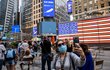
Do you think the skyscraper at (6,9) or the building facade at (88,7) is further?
the skyscraper at (6,9)

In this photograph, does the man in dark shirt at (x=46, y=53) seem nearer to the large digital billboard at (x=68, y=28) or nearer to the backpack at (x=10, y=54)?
the backpack at (x=10, y=54)

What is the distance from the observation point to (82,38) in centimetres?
4606

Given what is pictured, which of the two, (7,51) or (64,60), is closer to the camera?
(64,60)

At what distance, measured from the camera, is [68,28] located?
160 ft

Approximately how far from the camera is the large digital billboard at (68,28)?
4734 cm

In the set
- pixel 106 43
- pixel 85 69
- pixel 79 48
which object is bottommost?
pixel 106 43

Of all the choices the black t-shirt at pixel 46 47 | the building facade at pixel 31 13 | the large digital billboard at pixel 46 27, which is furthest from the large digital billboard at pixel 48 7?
the building facade at pixel 31 13

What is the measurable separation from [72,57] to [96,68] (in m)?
2.52

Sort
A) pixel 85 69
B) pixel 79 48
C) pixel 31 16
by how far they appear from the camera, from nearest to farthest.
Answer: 1. pixel 79 48
2. pixel 85 69
3. pixel 31 16

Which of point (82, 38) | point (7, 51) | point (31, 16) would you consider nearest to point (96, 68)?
point (7, 51)

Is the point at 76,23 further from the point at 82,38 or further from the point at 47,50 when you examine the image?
the point at 47,50

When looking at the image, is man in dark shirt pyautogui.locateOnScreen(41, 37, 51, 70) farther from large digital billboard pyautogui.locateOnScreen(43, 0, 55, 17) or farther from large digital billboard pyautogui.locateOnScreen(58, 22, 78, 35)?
large digital billboard pyautogui.locateOnScreen(43, 0, 55, 17)

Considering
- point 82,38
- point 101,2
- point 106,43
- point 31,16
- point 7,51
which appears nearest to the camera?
point 7,51

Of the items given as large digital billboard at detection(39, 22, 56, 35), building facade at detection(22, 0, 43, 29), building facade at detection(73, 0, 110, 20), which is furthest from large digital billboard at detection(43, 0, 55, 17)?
building facade at detection(22, 0, 43, 29)
